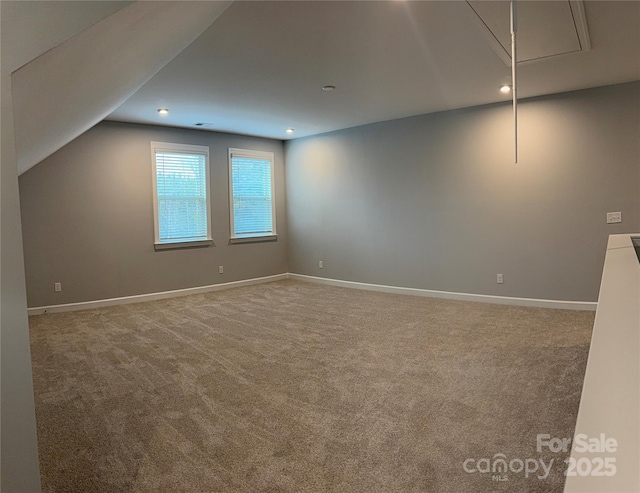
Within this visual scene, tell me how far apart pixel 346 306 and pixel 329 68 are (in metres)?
2.93

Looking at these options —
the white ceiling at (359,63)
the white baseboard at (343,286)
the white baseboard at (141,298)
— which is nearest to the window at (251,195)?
the white baseboard at (141,298)

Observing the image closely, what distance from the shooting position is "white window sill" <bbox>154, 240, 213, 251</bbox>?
6.13 m

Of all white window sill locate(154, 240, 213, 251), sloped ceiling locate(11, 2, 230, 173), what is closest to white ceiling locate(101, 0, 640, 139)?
sloped ceiling locate(11, 2, 230, 173)

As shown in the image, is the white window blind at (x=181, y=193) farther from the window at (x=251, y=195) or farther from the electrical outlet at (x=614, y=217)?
the electrical outlet at (x=614, y=217)

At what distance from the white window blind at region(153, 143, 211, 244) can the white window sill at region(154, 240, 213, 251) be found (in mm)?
39

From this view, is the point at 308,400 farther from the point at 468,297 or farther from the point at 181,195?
the point at 181,195

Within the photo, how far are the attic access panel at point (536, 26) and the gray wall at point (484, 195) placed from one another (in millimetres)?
1610

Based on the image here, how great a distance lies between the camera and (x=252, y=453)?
2.12 m

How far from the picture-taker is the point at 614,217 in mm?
4570

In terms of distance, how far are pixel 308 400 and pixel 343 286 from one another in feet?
13.7

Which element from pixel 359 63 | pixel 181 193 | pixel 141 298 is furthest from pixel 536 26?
pixel 141 298

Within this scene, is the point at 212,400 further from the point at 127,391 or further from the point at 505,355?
the point at 505,355

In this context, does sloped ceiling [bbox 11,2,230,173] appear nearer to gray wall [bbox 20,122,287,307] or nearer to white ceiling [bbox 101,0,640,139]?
white ceiling [bbox 101,0,640,139]

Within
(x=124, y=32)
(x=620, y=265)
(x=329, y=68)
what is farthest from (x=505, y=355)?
(x=124, y=32)
